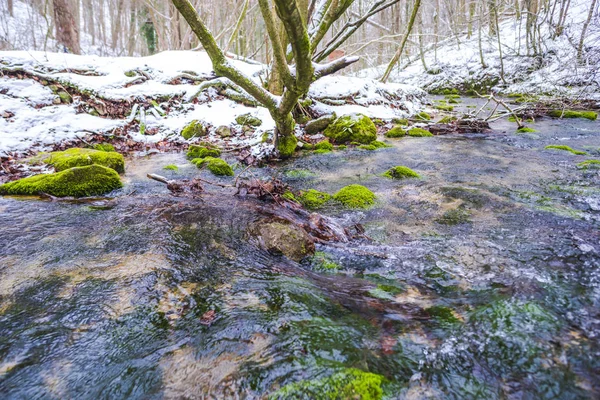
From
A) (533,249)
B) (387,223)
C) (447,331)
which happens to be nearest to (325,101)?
(387,223)

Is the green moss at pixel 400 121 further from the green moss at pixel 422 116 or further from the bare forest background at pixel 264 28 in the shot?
the bare forest background at pixel 264 28

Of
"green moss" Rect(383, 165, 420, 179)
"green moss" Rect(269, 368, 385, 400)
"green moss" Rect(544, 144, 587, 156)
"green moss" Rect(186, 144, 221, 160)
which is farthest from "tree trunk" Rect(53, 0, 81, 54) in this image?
"green moss" Rect(544, 144, 587, 156)

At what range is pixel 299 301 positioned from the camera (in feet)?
6.58

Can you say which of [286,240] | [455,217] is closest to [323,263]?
[286,240]

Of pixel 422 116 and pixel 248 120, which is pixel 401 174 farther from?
pixel 422 116

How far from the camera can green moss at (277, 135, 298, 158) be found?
244 inches

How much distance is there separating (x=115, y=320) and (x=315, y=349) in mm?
1217

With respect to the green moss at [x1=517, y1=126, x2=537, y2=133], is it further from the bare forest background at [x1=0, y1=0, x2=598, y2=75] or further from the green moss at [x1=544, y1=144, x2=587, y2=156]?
the bare forest background at [x1=0, y1=0, x2=598, y2=75]

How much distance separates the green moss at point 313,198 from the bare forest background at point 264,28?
3.21m

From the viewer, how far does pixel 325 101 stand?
30.6ft

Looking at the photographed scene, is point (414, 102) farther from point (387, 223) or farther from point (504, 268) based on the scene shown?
point (504, 268)

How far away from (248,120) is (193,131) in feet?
4.88

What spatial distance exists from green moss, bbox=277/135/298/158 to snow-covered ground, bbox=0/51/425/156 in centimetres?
37

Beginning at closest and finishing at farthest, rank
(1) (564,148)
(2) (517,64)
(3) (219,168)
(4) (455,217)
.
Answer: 1. (4) (455,217)
2. (3) (219,168)
3. (1) (564,148)
4. (2) (517,64)
